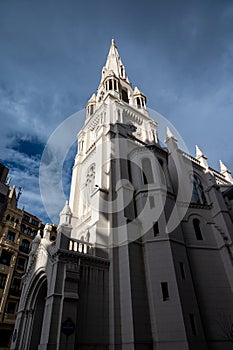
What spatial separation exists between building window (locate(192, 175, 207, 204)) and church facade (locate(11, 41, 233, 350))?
89.4 inches

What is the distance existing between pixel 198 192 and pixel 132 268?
1575 cm

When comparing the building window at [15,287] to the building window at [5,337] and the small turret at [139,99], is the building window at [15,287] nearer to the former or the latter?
the building window at [5,337]

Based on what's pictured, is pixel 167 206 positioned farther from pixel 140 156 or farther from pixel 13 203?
pixel 13 203

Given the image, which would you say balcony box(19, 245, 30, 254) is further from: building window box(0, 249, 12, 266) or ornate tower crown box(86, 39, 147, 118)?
ornate tower crown box(86, 39, 147, 118)

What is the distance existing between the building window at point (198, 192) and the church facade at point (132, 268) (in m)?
2.27

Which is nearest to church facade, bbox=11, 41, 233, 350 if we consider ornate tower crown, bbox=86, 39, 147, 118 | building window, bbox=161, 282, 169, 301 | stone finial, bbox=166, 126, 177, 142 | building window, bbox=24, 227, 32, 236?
building window, bbox=161, 282, 169, 301

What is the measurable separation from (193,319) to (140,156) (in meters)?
14.4

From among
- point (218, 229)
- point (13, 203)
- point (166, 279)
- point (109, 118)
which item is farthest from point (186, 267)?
point (13, 203)

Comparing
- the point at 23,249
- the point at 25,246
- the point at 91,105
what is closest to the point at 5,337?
the point at 23,249

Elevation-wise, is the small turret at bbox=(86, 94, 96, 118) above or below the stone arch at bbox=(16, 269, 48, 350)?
above

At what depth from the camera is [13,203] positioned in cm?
3722

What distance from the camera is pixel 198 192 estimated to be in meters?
27.5

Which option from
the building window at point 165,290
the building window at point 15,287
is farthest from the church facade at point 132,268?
the building window at point 15,287

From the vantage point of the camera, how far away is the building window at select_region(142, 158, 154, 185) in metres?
22.1
